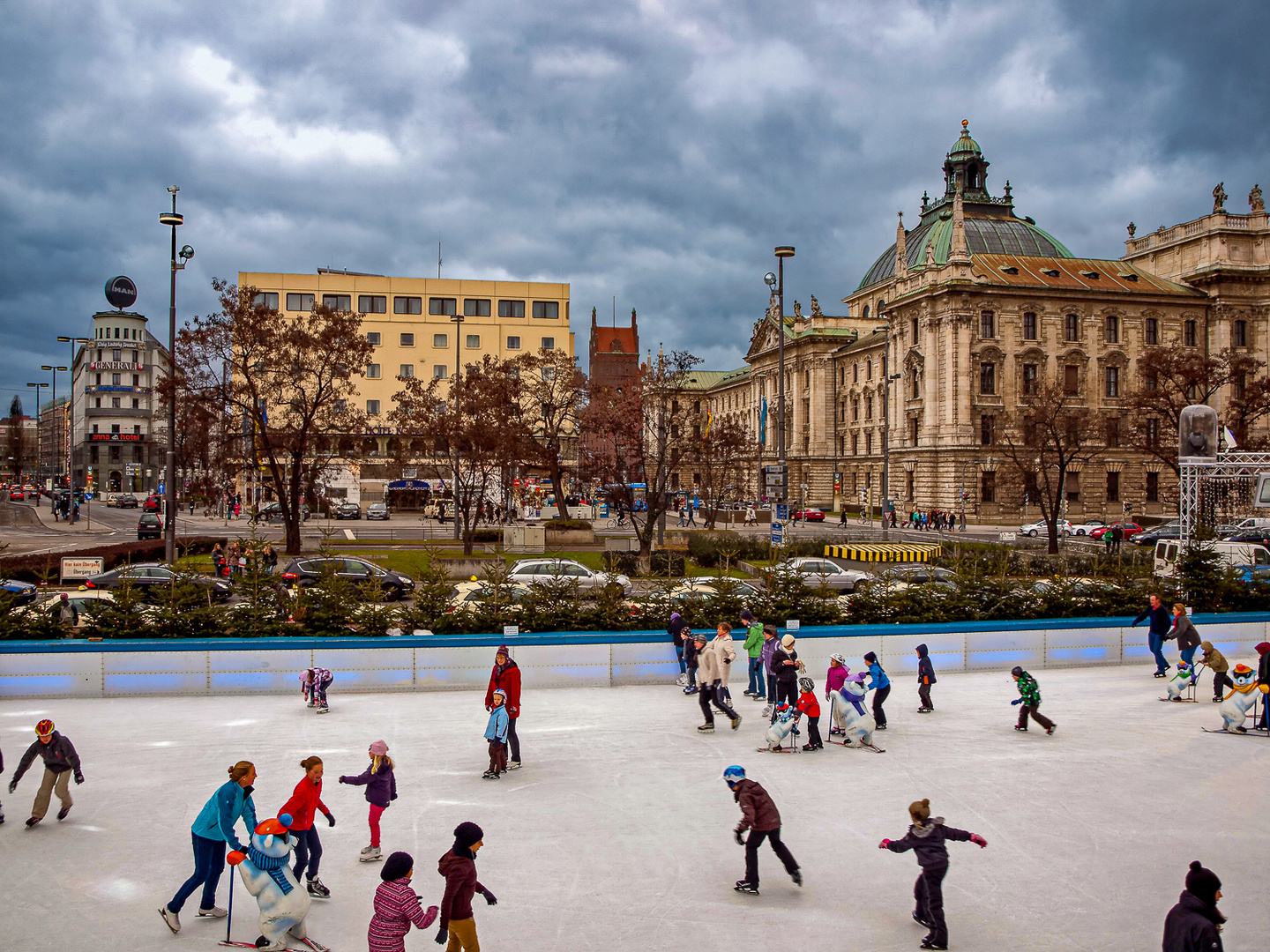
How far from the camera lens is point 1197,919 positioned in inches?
239

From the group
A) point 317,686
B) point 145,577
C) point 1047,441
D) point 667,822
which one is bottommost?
point 667,822

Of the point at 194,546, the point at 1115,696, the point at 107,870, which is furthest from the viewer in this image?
the point at 194,546

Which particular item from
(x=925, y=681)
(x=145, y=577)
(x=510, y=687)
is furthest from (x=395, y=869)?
(x=145, y=577)

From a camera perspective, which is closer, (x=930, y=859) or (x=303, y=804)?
(x=930, y=859)

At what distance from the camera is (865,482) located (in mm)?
86375

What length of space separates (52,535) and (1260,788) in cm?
5892

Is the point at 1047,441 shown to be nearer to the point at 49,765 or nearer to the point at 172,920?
the point at 49,765

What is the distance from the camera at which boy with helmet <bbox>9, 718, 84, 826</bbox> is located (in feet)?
32.8

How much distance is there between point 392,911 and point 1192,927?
565cm

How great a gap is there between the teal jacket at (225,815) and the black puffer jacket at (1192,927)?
7.42 m

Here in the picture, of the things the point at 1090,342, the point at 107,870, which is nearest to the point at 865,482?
the point at 1090,342

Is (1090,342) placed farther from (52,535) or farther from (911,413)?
(52,535)

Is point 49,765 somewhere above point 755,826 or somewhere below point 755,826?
above

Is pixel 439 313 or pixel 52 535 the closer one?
pixel 52 535
